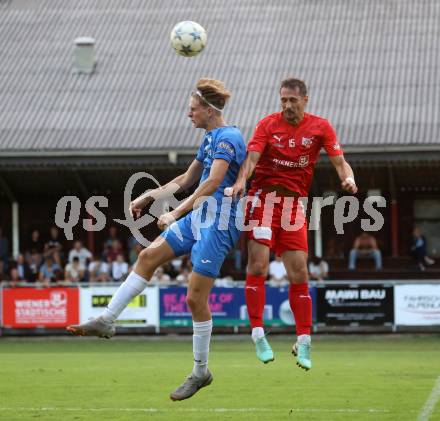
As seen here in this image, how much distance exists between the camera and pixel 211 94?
998 centimetres

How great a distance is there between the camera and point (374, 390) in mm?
12898

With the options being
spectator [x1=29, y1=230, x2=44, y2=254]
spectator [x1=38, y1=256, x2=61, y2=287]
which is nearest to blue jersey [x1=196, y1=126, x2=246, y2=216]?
spectator [x1=38, y1=256, x2=61, y2=287]

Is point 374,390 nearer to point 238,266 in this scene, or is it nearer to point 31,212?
point 238,266

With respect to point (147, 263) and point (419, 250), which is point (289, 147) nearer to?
point (147, 263)

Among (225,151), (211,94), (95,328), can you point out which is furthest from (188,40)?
(95,328)

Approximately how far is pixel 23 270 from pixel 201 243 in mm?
17766

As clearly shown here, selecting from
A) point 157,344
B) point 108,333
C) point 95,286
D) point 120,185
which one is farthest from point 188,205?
point 120,185

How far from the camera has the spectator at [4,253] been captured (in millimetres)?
28109

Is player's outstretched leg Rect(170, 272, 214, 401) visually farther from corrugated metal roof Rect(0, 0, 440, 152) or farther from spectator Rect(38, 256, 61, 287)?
corrugated metal roof Rect(0, 0, 440, 152)

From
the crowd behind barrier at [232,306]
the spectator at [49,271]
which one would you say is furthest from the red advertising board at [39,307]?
the spectator at [49,271]

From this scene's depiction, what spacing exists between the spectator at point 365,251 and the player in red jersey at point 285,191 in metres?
16.6

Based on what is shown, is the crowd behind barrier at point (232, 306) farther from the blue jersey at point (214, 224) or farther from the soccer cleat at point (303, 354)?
the blue jersey at point (214, 224)

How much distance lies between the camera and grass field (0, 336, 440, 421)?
35.2 ft

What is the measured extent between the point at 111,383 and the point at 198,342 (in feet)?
13.2
